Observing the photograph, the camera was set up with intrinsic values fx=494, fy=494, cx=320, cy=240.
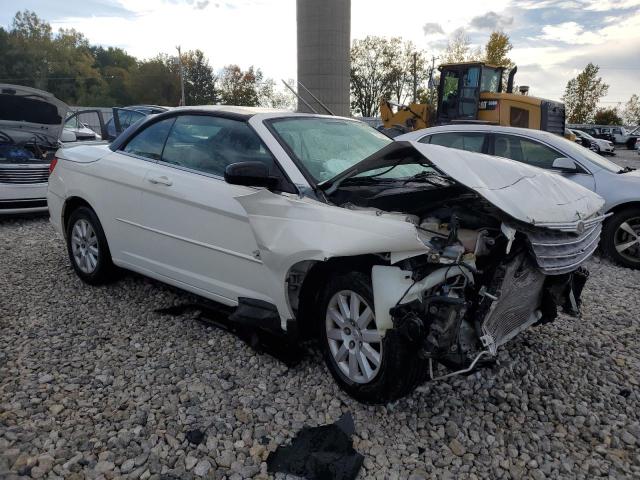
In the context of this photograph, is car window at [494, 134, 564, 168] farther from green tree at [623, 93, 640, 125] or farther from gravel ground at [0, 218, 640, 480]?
green tree at [623, 93, 640, 125]

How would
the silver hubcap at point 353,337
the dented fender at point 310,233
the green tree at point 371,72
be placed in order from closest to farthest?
1. the dented fender at point 310,233
2. the silver hubcap at point 353,337
3. the green tree at point 371,72

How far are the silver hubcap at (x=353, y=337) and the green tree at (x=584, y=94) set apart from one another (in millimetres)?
51888

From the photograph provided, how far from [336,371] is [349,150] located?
5.36 feet

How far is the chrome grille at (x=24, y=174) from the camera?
740 centimetres

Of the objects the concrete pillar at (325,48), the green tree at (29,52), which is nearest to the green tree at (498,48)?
the concrete pillar at (325,48)

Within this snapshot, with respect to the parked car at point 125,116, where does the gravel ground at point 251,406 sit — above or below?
below

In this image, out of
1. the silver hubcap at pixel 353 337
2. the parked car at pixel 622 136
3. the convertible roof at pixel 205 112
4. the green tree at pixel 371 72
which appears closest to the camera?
the silver hubcap at pixel 353 337

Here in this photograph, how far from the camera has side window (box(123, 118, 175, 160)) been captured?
410 centimetres

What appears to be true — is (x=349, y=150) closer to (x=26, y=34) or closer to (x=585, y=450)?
(x=585, y=450)

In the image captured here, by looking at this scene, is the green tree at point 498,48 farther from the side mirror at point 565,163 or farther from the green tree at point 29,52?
the green tree at point 29,52

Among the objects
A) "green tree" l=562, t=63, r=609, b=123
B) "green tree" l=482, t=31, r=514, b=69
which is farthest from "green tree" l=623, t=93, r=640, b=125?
"green tree" l=482, t=31, r=514, b=69

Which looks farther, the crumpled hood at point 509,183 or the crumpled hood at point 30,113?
the crumpled hood at point 30,113

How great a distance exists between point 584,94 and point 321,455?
53672 millimetres

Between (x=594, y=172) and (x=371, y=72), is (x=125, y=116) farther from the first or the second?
(x=371, y=72)
